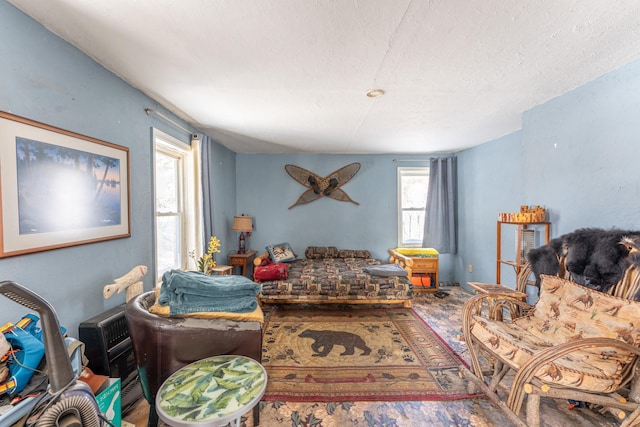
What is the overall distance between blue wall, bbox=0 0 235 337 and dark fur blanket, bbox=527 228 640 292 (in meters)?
3.33

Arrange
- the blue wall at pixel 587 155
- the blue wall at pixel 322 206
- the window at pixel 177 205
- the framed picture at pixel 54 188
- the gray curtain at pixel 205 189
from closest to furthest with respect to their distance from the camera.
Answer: the framed picture at pixel 54 188 → the blue wall at pixel 587 155 → the window at pixel 177 205 → the gray curtain at pixel 205 189 → the blue wall at pixel 322 206

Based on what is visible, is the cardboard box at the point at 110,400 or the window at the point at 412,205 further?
the window at the point at 412,205

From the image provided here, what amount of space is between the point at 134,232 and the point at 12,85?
3.78 feet

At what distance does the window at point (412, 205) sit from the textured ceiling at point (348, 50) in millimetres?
2068

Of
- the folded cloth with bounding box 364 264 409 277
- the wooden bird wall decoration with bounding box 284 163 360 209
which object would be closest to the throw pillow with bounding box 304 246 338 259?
the wooden bird wall decoration with bounding box 284 163 360 209

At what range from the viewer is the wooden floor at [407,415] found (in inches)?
62.6

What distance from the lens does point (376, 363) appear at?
2189 mm

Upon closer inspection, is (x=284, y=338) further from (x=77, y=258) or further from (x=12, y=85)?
(x=12, y=85)

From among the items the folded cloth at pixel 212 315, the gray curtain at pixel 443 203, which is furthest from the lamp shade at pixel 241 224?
the gray curtain at pixel 443 203

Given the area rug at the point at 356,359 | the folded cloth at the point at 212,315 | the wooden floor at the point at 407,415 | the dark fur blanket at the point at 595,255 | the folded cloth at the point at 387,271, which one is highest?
the dark fur blanket at the point at 595,255

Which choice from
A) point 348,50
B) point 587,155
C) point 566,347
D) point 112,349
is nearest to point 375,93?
point 348,50

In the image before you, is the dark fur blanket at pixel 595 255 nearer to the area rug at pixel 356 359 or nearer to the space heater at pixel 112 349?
the area rug at pixel 356 359

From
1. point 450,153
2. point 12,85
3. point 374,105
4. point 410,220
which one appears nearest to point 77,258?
point 12,85

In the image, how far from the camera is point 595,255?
173 cm
